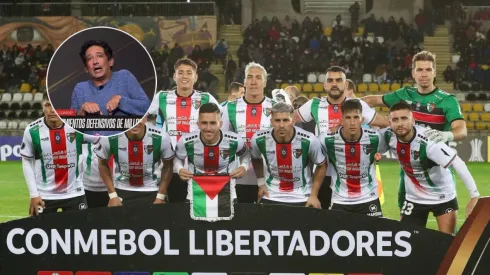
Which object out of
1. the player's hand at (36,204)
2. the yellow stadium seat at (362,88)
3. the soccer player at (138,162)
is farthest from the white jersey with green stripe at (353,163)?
the yellow stadium seat at (362,88)

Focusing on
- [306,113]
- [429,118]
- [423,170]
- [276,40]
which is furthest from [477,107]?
[423,170]

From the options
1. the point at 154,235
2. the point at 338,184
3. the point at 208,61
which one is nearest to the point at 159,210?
the point at 154,235

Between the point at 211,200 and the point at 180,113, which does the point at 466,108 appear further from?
the point at 211,200

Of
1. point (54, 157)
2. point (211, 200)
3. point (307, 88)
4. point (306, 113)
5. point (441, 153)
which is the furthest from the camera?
point (307, 88)

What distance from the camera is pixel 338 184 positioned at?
23.1 feet

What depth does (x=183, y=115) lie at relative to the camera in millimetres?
7871

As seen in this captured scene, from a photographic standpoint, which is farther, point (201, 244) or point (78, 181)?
point (78, 181)

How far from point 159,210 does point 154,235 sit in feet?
0.38

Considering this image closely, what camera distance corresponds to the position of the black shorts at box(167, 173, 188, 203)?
7836 mm

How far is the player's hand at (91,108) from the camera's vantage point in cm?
279

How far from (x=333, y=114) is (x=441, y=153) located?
1527mm

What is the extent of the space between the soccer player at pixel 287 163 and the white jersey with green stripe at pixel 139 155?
72 cm

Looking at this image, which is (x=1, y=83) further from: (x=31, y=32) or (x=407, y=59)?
(x=407, y=59)

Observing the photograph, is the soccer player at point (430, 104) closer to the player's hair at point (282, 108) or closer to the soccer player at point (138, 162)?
the player's hair at point (282, 108)
